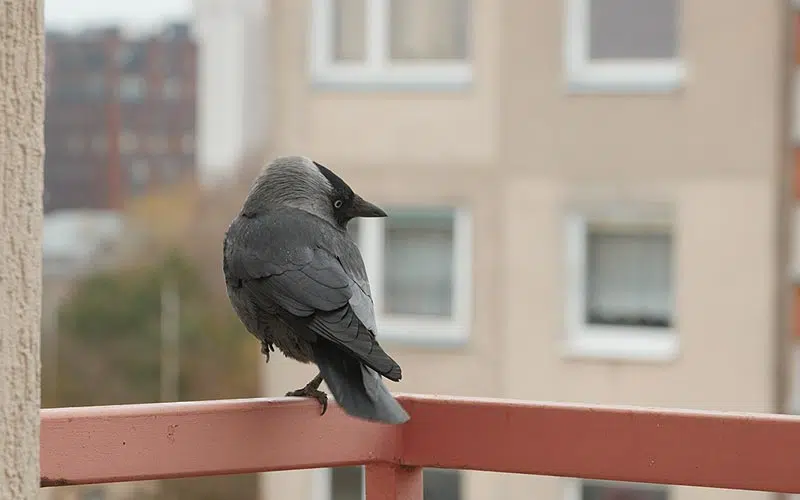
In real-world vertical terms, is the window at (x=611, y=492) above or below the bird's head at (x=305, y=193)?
below

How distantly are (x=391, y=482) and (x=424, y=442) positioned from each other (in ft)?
0.13

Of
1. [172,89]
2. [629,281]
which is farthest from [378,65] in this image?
[172,89]

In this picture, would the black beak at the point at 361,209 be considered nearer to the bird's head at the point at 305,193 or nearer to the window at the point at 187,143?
the bird's head at the point at 305,193

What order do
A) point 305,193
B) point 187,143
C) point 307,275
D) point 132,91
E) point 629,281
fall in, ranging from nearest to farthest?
1. point 307,275
2. point 305,193
3. point 629,281
4. point 187,143
5. point 132,91

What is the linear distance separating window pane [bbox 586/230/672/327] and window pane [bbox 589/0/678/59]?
31.0 inches

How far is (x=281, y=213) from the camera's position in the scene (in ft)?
5.00

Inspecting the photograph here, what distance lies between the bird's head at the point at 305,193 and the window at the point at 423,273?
16.3 feet

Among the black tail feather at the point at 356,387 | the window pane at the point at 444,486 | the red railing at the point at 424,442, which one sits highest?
the black tail feather at the point at 356,387

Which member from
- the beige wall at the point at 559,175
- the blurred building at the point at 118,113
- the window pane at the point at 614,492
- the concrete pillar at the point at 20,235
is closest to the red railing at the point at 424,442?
the concrete pillar at the point at 20,235

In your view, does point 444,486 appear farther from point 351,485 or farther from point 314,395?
point 314,395

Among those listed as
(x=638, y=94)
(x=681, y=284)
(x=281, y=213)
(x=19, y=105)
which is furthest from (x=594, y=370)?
(x=19, y=105)

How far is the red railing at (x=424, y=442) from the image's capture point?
105 cm

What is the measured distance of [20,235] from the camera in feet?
2.22

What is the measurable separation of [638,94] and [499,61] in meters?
0.63
